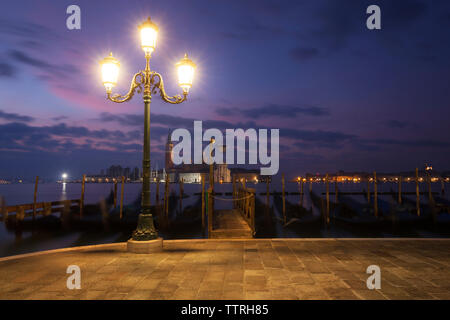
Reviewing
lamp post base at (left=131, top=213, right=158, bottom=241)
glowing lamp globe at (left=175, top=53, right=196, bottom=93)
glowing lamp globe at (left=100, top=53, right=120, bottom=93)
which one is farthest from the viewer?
glowing lamp globe at (left=175, top=53, right=196, bottom=93)

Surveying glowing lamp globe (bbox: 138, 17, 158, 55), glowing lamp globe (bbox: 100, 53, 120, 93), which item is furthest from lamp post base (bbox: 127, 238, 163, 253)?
glowing lamp globe (bbox: 138, 17, 158, 55)

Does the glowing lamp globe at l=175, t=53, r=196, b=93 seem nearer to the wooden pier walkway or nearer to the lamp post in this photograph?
Result: the lamp post

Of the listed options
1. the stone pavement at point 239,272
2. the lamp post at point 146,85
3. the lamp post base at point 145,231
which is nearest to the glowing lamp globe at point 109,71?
the lamp post at point 146,85

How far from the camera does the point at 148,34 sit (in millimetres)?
6328

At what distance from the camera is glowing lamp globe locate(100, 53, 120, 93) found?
657cm

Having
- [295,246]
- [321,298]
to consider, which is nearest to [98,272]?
[321,298]

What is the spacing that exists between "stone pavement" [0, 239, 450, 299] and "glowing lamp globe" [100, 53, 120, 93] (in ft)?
11.9

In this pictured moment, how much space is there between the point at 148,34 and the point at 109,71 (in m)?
1.19

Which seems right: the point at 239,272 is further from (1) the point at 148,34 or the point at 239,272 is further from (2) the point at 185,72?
(1) the point at 148,34

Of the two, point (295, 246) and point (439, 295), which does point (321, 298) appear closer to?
point (439, 295)

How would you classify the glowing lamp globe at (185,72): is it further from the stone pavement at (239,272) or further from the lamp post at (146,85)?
the stone pavement at (239,272)

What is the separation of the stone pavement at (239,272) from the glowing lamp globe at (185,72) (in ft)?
12.0
